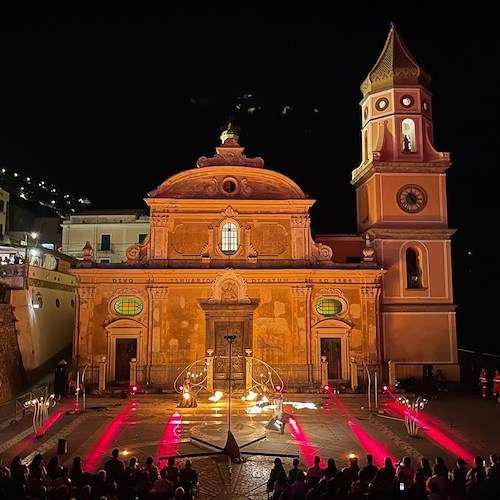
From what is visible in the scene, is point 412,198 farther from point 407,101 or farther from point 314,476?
point 314,476

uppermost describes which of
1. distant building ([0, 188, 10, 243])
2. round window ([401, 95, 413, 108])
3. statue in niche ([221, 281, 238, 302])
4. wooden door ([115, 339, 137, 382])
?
round window ([401, 95, 413, 108])

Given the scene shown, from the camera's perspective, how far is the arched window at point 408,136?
106 feet

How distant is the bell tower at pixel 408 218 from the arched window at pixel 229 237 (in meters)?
7.74

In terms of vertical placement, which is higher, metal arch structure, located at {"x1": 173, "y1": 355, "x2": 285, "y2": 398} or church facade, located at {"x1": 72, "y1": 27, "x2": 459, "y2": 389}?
church facade, located at {"x1": 72, "y1": 27, "x2": 459, "y2": 389}

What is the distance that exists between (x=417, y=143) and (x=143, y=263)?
17.3m

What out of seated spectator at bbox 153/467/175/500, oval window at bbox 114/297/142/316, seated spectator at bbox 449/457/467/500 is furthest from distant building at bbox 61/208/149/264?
seated spectator at bbox 449/457/467/500

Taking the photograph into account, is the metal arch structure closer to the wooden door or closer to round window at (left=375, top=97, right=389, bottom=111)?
the wooden door

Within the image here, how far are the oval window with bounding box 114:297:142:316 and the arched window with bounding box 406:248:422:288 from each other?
15.3 metres

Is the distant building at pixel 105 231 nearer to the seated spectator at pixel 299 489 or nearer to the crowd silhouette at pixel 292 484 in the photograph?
the crowd silhouette at pixel 292 484

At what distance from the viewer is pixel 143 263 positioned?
Result: 30344 mm

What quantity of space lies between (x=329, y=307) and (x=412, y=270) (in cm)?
561

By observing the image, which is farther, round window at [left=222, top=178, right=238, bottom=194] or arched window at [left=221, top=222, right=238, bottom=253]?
round window at [left=222, top=178, right=238, bottom=194]

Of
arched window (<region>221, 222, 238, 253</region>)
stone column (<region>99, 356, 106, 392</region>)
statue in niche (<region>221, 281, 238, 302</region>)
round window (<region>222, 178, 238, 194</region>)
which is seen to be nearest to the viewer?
stone column (<region>99, 356, 106, 392</region>)

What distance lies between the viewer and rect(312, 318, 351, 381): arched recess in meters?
30.0
